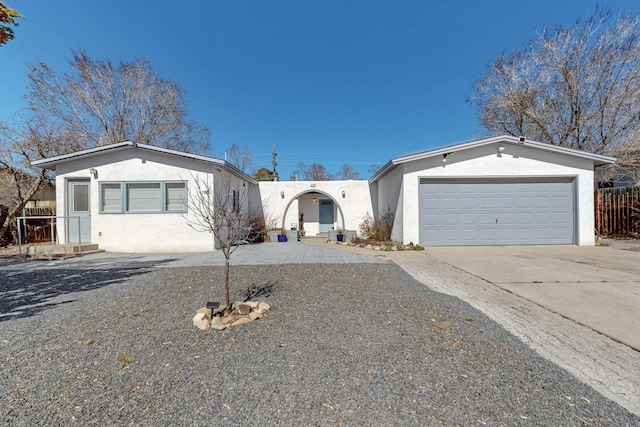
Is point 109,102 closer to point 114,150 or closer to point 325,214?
point 114,150

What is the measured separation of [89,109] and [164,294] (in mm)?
17331

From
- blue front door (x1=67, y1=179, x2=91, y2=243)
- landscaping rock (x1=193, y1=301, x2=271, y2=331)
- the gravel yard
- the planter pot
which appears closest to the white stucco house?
blue front door (x1=67, y1=179, x2=91, y2=243)

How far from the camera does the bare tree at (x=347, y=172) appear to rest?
1508 inches

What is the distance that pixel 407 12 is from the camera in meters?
11.2

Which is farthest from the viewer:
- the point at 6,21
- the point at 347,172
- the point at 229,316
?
the point at 347,172

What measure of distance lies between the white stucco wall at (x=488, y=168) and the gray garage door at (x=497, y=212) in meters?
0.26

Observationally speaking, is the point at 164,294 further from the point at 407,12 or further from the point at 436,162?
the point at 407,12

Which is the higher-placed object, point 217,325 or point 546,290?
point 217,325

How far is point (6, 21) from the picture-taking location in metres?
4.34

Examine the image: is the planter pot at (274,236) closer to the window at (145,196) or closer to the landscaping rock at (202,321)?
the window at (145,196)

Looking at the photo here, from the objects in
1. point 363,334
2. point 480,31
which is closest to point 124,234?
point 363,334

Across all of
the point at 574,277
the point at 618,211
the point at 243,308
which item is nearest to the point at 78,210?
the point at 243,308

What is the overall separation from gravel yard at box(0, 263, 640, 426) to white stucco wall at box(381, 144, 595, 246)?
5904mm

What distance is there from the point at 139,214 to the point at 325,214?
31.2ft
